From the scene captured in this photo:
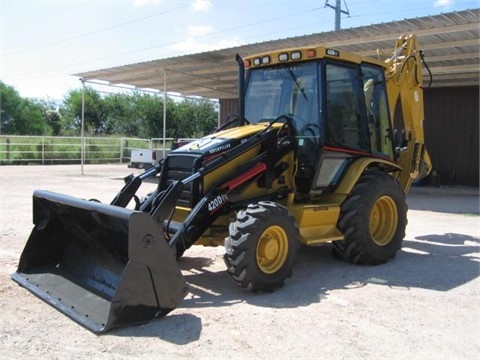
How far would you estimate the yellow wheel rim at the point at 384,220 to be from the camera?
691 centimetres

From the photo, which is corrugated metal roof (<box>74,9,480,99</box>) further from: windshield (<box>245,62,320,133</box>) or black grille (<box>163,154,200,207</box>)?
black grille (<box>163,154,200,207</box>)

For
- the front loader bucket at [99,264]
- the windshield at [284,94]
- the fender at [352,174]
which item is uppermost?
the windshield at [284,94]

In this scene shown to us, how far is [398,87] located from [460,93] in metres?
12.6

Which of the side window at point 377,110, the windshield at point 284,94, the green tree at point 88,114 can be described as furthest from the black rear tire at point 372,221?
the green tree at point 88,114

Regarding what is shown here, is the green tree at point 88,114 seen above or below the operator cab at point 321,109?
above

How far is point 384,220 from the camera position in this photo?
7.05 metres

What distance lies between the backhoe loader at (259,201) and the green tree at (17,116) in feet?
164

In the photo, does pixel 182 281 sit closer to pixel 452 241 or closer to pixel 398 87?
pixel 398 87

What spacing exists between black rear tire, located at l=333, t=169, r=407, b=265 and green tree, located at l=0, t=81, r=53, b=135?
5078cm

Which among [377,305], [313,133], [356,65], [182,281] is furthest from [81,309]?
[356,65]

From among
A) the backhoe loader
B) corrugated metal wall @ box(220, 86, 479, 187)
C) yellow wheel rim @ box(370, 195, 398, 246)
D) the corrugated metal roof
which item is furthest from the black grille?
corrugated metal wall @ box(220, 86, 479, 187)

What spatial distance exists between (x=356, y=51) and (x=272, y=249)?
32.1 feet

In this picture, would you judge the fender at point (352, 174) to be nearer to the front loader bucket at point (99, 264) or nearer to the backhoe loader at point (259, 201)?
the backhoe loader at point (259, 201)

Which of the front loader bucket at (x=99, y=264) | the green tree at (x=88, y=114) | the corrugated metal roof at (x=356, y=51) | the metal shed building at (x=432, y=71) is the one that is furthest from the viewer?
the green tree at (x=88, y=114)
